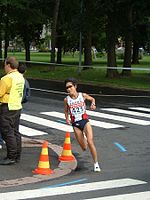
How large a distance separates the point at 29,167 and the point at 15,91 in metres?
1.37

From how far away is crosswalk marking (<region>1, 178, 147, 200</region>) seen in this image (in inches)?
290

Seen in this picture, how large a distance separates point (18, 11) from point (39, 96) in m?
22.3

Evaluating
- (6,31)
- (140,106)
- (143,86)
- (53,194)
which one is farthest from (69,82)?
(6,31)

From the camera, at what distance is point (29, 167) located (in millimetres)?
9273

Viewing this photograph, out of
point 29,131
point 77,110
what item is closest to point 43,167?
point 77,110

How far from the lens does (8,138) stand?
31.4 ft

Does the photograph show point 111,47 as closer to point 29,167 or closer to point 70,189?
point 29,167

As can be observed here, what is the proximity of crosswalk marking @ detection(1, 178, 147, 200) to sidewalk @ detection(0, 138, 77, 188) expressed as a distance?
19.9 inches

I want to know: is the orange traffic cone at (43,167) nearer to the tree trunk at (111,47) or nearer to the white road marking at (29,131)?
the white road marking at (29,131)

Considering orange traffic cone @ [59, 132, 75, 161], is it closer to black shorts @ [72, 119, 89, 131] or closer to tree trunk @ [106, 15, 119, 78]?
black shorts @ [72, 119, 89, 131]

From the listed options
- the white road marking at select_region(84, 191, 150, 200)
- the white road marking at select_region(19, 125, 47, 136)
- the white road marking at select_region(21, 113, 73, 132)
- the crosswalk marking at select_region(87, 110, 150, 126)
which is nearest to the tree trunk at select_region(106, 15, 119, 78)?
the crosswalk marking at select_region(87, 110, 150, 126)

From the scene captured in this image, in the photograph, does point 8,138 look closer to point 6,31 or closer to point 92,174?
point 92,174

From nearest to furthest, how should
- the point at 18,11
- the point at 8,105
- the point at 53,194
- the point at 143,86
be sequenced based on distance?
1. the point at 53,194
2. the point at 8,105
3. the point at 143,86
4. the point at 18,11

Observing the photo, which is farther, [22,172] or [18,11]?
[18,11]
